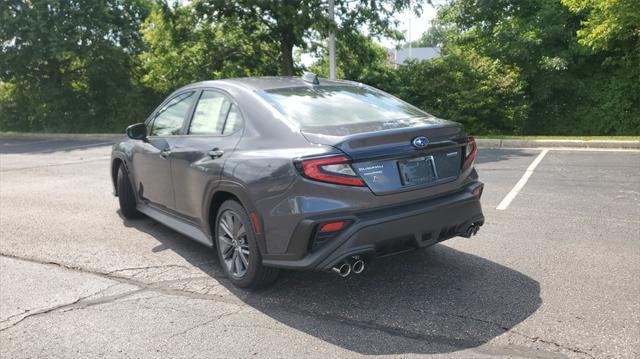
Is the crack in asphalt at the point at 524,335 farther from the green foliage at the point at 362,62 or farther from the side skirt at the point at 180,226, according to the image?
the green foliage at the point at 362,62

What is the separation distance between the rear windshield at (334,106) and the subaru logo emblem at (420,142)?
1.45 feet

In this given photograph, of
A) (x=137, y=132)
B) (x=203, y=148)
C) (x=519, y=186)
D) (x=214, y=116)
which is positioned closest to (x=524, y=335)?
(x=203, y=148)

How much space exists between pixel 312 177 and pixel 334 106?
3.29ft

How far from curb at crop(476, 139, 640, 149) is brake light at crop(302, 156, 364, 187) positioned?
9433mm

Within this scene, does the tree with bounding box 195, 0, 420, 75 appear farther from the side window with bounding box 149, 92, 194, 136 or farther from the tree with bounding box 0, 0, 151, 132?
the side window with bounding box 149, 92, 194, 136

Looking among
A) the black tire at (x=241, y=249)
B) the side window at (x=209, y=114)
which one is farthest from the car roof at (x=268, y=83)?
the black tire at (x=241, y=249)

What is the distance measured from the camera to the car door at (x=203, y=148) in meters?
4.01

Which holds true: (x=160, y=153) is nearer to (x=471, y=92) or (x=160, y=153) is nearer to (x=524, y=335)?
(x=524, y=335)

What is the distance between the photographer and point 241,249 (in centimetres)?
390

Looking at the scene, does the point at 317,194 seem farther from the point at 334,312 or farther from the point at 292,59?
the point at 292,59

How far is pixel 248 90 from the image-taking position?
4.19 m

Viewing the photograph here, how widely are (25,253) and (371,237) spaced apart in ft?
11.8

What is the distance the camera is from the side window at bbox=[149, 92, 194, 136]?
486 cm

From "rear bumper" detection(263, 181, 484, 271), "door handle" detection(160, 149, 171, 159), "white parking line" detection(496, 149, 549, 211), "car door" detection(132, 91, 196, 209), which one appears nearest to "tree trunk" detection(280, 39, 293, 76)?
"white parking line" detection(496, 149, 549, 211)
